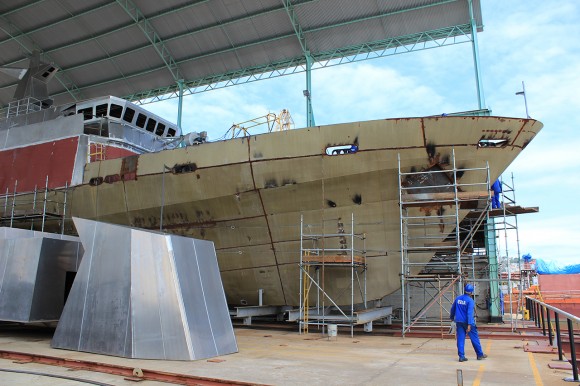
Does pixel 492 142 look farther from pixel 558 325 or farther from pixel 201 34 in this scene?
→ pixel 201 34

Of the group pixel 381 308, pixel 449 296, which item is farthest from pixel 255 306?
pixel 449 296

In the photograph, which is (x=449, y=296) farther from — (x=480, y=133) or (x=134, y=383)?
(x=134, y=383)

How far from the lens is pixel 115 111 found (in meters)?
14.6

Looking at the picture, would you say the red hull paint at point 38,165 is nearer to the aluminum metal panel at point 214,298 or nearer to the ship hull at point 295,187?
the ship hull at point 295,187

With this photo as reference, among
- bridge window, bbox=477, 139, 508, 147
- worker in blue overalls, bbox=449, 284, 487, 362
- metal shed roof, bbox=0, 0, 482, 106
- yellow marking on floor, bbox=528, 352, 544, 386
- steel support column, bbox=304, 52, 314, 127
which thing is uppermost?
metal shed roof, bbox=0, 0, 482, 106

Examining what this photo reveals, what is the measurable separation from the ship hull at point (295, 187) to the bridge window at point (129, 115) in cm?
287

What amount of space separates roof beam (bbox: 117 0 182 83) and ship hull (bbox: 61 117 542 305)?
13.4 m

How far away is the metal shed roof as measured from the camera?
2127 cm

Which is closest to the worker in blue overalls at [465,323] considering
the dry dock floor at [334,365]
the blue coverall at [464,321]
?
the blue coverall at [464,321]

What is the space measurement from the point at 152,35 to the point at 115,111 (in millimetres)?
11337

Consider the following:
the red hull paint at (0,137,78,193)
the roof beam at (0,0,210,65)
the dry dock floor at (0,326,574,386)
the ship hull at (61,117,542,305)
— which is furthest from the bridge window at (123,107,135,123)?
the roof beam at (0,0,210,65)

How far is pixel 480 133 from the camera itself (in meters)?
10.1

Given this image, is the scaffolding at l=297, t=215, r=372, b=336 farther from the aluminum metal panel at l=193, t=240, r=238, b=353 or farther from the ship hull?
the aluminum metal panel at l=193, t=240, r=238, b=353

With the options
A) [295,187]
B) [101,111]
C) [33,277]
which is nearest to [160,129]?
[101,111]
